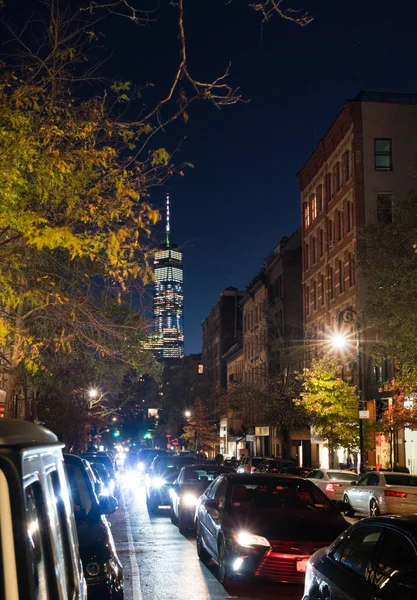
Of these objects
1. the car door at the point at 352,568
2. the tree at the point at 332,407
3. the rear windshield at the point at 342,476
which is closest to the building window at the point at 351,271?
the tree at the point at 332,407

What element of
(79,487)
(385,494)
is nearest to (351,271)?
(385,494)

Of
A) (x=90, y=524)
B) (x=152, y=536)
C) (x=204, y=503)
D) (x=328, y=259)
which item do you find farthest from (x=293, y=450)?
(x=90, y=524)

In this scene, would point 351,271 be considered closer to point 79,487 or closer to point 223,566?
point 223,566

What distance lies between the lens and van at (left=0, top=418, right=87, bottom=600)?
2447 millimetres

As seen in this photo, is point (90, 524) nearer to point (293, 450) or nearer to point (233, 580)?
point (233, 580)

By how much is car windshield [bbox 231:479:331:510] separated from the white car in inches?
358

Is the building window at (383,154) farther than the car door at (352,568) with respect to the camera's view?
Yes

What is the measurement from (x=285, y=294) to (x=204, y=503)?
49147 mm

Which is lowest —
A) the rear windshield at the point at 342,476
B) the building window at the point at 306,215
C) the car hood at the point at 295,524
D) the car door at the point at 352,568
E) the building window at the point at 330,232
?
the rear windshield at the point at 342,476

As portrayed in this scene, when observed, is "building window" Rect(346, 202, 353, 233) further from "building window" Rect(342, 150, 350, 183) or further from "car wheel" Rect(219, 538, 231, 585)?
"car wheel" Rect(219, 538, 231, 585)

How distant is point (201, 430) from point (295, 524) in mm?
87038

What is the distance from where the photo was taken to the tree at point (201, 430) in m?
97.9

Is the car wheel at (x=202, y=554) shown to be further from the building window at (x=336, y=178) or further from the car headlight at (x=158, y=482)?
the building window at (x=336, y=178)

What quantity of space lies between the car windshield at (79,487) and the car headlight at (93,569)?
1.61 meters
